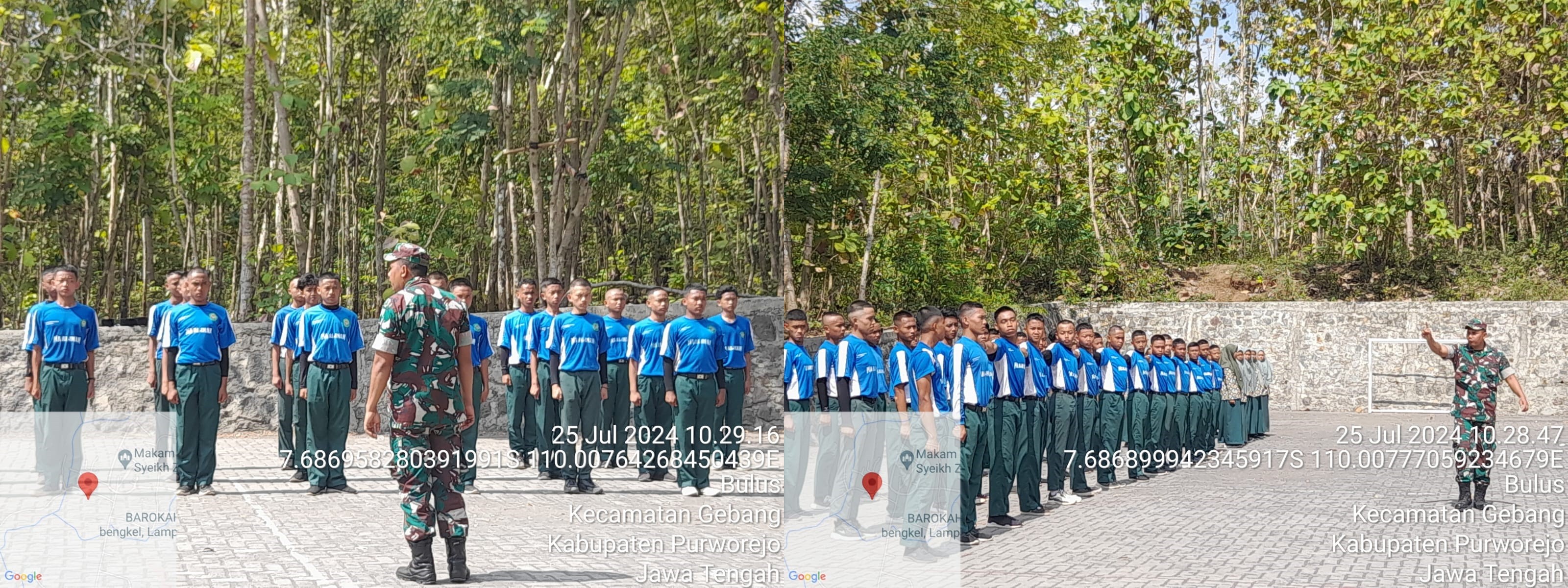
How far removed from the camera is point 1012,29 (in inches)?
918

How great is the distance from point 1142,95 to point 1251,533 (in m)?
20.1

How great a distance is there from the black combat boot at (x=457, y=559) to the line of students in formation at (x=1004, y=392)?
2761mm

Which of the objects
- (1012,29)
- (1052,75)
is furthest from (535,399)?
(1052,75)

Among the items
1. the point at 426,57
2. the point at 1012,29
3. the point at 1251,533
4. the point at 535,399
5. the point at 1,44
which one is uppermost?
the point at 1012,29

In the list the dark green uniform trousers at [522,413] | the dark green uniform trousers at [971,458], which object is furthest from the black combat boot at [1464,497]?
the dark green uniform trousers at [522,413]

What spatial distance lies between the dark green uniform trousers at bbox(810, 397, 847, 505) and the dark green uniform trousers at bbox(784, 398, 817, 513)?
0.10m

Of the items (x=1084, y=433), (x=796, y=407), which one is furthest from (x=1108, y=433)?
(x=796, y=407)

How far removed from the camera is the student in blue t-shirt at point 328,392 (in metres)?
10.1

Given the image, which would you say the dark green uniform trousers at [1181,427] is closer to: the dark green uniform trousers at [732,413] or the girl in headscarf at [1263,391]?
the girl in headscarf at [1263,391]

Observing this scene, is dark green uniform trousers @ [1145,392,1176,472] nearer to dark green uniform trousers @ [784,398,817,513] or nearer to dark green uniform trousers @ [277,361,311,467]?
dark green uniform trousers @ [784,398,817,513]

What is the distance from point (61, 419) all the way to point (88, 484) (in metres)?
1.77

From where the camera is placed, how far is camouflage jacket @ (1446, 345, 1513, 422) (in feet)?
35.9

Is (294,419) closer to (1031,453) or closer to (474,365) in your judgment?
(474,365)

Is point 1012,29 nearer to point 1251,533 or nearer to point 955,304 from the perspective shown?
point 955,304
